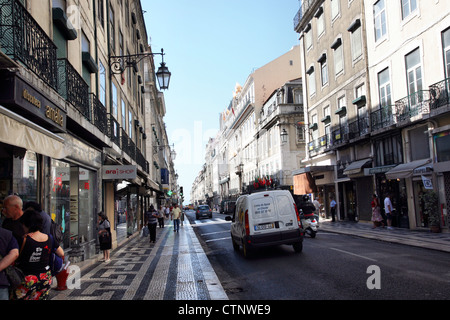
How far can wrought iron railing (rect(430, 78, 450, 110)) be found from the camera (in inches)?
631

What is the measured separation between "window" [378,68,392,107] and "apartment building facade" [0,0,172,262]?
13905 mm

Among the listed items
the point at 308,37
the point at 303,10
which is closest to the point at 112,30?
the point at 308,37

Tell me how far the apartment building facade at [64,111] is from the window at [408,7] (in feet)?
46.1

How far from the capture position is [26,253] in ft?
15.0

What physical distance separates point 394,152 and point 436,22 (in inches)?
257

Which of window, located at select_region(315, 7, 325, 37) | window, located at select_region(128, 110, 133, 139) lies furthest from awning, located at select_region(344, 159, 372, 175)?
window, located at select_region(128, 110, 133, 139)

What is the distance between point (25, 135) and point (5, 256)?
2.20 meters

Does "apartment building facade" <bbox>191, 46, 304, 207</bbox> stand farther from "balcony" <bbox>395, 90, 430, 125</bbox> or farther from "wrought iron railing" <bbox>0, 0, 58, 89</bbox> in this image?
"wrought iron railing" <bbox>0, 0, 58, 89</bbox>

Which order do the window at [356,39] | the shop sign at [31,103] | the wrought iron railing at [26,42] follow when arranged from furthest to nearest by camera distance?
the window at [356,39]
the wrought iron railing at [26,42]
the shop sign at [31,103]

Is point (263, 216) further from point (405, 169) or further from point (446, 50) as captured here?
point (446, 50)

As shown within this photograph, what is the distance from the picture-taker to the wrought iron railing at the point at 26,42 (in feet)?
22.5

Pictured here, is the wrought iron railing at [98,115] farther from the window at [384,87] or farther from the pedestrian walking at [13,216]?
the window at [384,87]

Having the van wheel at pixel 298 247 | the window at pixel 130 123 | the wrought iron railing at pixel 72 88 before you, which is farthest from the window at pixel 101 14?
the van wheel at pixel 298 247
